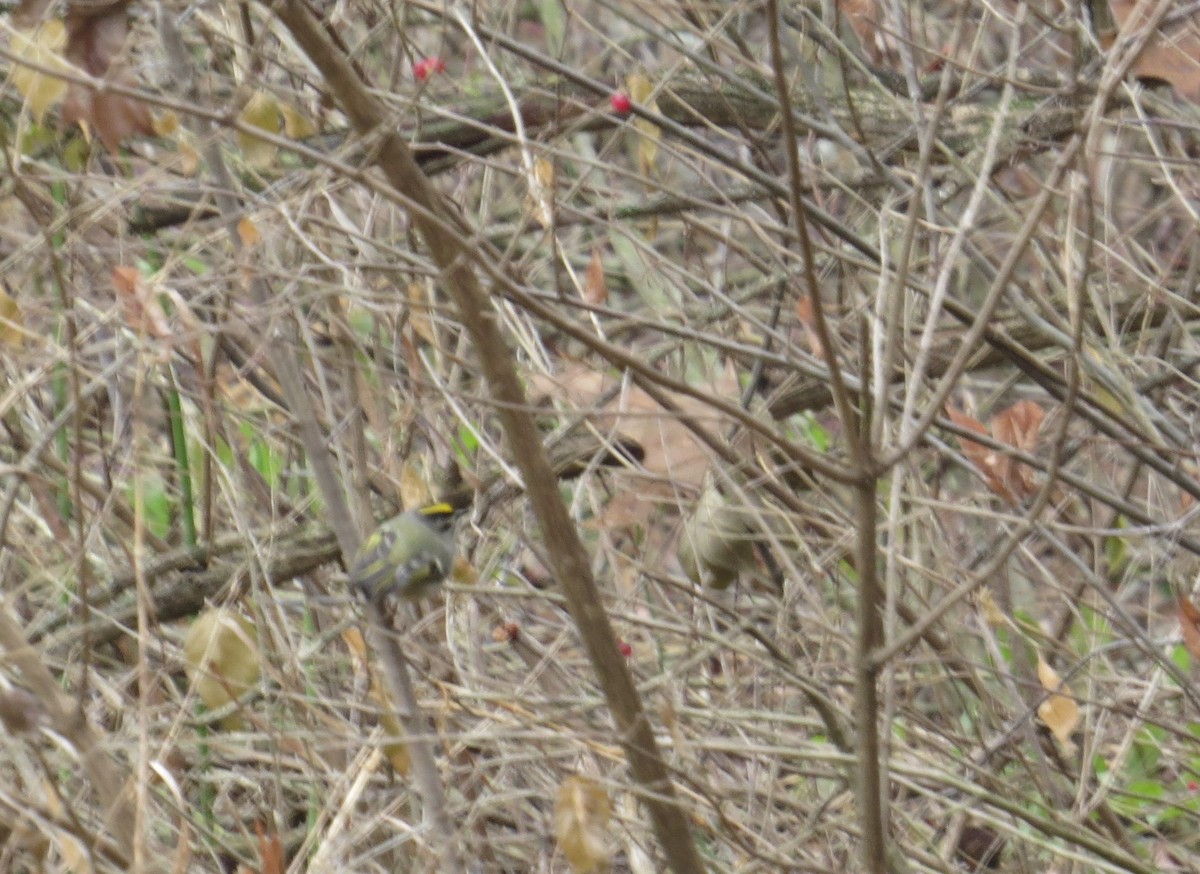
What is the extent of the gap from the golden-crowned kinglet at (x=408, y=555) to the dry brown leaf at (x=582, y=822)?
53 centimetres

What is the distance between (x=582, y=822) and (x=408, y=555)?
2.90 ft

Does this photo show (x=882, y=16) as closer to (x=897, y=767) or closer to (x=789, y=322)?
(x=789, y=322)

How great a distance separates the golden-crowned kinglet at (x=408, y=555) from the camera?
2.94 m

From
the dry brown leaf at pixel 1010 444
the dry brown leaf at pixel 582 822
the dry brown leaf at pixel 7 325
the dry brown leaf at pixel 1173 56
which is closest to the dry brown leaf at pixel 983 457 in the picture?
the dry brown leaf at pixel 1010 444

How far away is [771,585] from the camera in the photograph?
4156mm

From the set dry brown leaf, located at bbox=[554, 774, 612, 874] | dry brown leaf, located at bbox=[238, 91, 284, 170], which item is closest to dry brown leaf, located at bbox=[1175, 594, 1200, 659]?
dry brown leaf, located at bbox=[554, 774, 612, 874]

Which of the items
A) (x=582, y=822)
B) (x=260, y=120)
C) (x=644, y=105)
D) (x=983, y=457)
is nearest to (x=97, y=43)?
(x=260, y=120)

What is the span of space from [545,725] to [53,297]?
1.73 metres

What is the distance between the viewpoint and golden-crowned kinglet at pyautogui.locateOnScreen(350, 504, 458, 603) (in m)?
2.94

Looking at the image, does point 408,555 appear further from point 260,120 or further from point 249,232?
point 260,120

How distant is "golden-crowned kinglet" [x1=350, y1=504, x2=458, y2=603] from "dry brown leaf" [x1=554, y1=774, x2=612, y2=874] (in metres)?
0.53

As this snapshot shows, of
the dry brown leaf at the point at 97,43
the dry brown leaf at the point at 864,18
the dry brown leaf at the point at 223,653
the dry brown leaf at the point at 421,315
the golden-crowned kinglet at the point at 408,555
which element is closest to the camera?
the dry brown leaf at the point at 97,43

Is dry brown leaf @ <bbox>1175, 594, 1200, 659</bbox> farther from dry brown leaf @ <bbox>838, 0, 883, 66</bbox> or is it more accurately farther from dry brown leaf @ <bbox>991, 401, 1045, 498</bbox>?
dry brown leaf @ <bbox>838, 0, 883, 66</bbox>

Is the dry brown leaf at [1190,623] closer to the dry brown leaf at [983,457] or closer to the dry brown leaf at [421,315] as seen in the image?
the dry brown leaf at [983,457]
